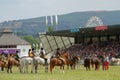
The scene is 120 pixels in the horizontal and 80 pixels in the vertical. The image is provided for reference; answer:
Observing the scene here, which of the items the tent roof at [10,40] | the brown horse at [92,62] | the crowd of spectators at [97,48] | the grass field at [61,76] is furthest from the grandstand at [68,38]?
the grass field at [61,76]

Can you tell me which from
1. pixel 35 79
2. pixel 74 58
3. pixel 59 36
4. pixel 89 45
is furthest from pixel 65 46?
pixel 35 79

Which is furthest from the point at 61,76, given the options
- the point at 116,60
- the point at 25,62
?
the point at 116,60

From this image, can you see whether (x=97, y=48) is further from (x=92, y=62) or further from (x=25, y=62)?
(x=25, y=62)

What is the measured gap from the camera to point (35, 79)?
2480cm

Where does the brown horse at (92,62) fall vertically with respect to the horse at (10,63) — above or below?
below

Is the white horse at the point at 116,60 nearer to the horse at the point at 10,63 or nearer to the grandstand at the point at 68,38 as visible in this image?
the grandstand at the point at 68,38

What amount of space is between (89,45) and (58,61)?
4721cm

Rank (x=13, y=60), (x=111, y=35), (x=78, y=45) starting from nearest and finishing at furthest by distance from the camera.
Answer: (x=13, y=60) < (x=111, y=35) < (x=78, y=45)

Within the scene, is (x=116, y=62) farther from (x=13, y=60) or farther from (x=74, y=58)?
(x=13, y=60)

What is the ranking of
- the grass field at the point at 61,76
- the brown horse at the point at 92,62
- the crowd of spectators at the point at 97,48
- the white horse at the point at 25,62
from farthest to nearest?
1. the crowd of spectators at the point at 97,48
2. the brown horse at the point at 92,62
3. the white horse at the point at 25,62
4. the grass field at the point at 61,76

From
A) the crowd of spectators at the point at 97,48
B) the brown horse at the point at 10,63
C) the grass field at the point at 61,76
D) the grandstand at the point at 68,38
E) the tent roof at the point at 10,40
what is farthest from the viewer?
the tent roof at the point at 10,40

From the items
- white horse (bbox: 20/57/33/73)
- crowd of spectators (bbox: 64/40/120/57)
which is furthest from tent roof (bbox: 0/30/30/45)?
white horse (bbox: 20/57/33/73)

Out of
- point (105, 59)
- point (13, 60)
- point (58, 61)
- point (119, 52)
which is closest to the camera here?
point (58, 61)

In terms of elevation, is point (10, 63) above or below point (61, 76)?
above
